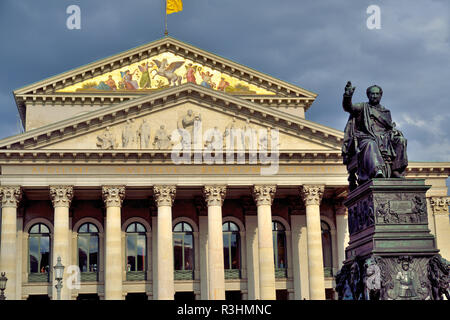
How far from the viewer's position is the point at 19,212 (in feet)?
147

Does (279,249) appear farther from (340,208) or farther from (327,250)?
(340,208)

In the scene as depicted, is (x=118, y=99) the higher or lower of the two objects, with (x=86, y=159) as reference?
higher

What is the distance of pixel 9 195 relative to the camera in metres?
40.8

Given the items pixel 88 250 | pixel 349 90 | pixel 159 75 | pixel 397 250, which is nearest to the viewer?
pixel 397 250

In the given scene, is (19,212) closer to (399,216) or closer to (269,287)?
(269,287)

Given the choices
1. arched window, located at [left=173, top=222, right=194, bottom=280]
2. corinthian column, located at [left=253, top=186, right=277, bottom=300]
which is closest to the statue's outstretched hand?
corinthian column, located at [left=253, top=186, right=277, bottom=300]

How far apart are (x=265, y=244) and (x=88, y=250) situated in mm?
11526

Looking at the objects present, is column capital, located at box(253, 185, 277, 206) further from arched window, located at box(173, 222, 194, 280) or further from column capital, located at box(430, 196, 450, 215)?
column capital, located at box(430, 196, 450, 215)

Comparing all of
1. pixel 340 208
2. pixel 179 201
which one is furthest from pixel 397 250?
pixel 340 208

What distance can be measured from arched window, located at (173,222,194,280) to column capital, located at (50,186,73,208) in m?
8.20
